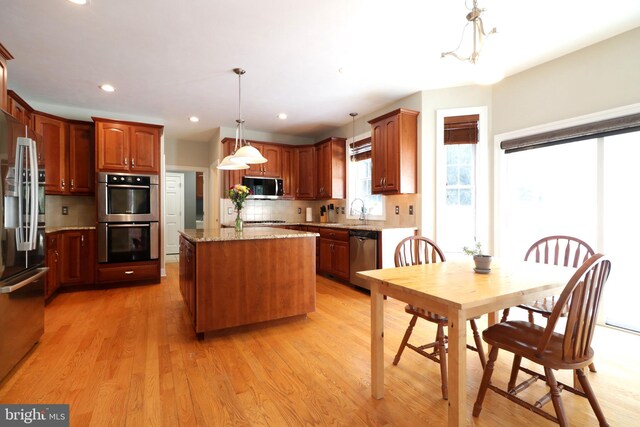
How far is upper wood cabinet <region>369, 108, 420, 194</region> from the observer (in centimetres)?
384

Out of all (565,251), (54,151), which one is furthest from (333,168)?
(54,151)

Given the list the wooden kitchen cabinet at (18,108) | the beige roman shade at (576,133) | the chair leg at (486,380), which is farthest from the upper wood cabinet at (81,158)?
the beige roman shade at (576,133)

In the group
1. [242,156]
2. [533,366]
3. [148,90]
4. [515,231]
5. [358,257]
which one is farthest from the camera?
[358,257]

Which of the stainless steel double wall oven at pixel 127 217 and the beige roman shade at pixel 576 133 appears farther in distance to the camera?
the stainless steel double wall oven at pixel 127 217

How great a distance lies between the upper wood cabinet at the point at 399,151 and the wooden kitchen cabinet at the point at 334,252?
3.15 feet

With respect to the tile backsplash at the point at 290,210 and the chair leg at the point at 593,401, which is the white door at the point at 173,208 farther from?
the chair leg at the point at 593,401

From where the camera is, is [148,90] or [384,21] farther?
[148,90]

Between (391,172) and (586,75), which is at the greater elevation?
(586,75)

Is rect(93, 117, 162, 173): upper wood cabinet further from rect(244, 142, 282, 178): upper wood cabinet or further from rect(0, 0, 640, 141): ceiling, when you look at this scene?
rect(244, 142, 282, 178): upper wood cabinet

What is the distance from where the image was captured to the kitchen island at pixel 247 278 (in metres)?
2.62

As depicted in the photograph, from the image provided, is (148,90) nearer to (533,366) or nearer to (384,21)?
(384,21)

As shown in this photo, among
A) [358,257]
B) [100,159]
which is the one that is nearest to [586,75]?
[358,257]

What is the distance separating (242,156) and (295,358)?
6.27 ft

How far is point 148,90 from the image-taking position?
3.83 metres
